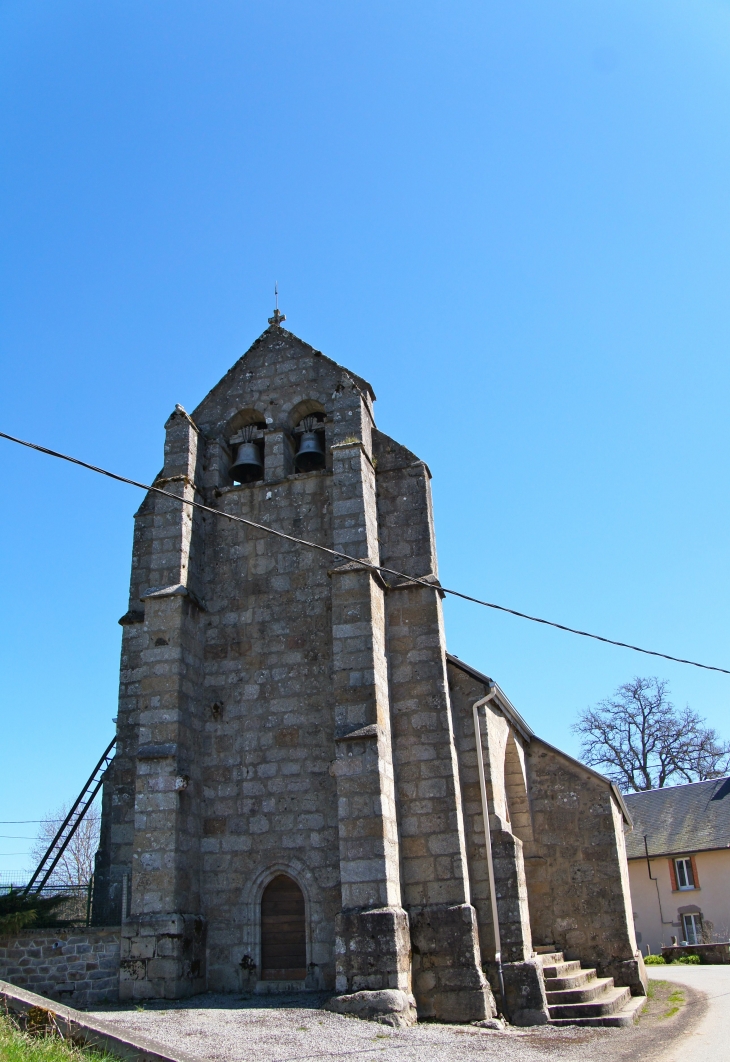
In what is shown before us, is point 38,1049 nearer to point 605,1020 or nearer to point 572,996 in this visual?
point 605,1020

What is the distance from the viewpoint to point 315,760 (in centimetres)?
1127

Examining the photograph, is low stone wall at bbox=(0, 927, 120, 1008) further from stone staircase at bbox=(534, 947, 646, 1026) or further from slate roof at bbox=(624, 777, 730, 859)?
slate roof at bbox=(624, 777, 730, 859)

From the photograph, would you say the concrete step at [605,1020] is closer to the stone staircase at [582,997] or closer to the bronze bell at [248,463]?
the stone staircase at [582,997]

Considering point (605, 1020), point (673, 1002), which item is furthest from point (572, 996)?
point (673, 1002)

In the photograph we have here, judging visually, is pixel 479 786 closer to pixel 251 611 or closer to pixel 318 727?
pixel 318 727

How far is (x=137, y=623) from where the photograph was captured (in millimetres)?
12914

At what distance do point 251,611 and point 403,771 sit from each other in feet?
10.4

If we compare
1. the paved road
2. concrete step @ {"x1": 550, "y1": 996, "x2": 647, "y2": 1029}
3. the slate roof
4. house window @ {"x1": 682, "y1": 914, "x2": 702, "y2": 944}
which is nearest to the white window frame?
the slate roof

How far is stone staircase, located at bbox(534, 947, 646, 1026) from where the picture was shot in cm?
1041

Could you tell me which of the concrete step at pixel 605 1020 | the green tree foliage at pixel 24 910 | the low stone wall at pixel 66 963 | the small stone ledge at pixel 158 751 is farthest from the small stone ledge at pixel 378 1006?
the green tree foliage at pixel 24 910

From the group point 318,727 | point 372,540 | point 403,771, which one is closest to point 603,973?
point 403,771

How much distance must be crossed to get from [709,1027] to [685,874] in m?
20.3

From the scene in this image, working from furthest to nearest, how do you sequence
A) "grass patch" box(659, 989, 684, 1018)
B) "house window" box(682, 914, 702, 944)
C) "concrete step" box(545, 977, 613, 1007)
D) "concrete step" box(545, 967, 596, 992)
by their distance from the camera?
1. "house window" box(682, 914, 702, 944)
2. "grass patch" box(659, 989, 684, 1018)
3. "concrete step" box(545, 967, 596, 992)
4. "concrete step" box(545, 977, 613, 1007)

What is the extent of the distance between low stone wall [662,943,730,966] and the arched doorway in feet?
51.3
